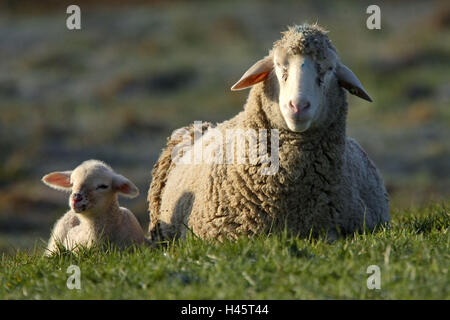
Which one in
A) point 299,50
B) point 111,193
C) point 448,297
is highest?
point 299,50

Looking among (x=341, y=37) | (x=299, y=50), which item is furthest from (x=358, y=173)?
(x=341, y=37)

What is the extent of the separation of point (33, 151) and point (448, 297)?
1422 centimetres

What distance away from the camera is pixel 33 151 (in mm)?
17328

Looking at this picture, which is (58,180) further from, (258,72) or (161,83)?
(161,83)

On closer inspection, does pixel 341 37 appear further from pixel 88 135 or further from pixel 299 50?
pixel 299 50

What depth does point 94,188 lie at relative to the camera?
638 centimetres

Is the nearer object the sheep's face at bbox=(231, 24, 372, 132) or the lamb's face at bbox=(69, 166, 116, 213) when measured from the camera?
the sheep's face at bbox=(231, 24, 372, 132)

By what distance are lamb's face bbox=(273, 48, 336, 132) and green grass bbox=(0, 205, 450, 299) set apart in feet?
2.76

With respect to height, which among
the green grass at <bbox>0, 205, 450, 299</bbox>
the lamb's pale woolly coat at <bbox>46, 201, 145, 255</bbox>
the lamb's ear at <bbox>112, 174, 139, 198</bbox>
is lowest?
the green grass at <bbox>0, 205, 450, 299</bbox>

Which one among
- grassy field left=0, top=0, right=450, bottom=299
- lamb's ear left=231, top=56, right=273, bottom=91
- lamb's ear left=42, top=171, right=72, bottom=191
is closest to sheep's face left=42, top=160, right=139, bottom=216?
lamb's ear left=42, top=171, right=72, bottom=191

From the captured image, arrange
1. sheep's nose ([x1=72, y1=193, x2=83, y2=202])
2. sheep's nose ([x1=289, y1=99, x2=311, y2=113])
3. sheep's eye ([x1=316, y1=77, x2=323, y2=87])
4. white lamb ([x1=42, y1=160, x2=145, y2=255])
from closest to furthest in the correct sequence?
sheep's nose ([x1=289, y1=99, x2=311, y2=113]) < sheep's eye ([x1=316, y1=77, x2=323, y2=87]) < sheep's nose ([x1=72, y1=193, x2=83, y2=202]) < white lamb ([x1=42, y1=160, x2=145, y2=255])

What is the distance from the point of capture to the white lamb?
6348mm

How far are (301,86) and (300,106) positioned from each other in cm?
16

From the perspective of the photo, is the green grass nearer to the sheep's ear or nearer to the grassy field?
the grassy field
